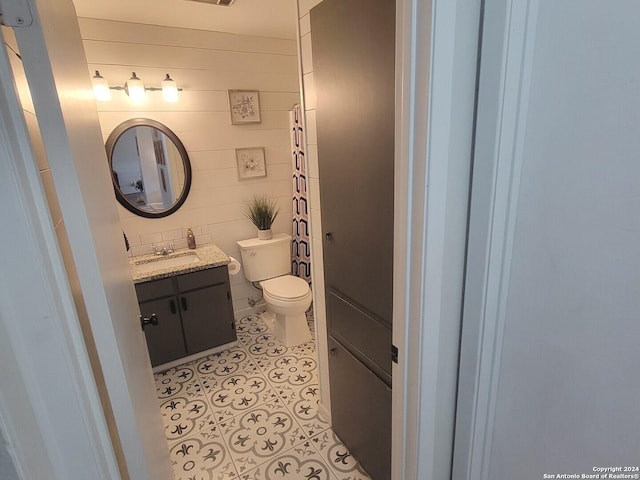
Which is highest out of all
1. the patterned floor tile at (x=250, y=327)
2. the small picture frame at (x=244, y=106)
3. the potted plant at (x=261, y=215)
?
the small picture frame at (x=244, y=106)

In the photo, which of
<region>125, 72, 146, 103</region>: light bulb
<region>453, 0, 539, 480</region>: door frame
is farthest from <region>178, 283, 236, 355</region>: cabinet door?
<region>453, 0, 539, 480</region>: door frame

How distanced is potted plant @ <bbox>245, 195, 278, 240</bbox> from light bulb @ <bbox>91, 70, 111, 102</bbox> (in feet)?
4.09

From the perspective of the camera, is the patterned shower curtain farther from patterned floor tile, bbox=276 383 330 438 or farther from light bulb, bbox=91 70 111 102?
light bulb, bbox=91 70 111 102

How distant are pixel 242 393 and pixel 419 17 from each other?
2.22 metres

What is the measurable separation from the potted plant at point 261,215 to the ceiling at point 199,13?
4.29 ft

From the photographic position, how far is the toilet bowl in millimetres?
2449

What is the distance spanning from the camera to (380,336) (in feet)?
4.15

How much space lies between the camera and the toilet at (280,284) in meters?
2.47

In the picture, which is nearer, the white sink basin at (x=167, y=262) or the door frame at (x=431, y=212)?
the door frame at (x=431, y=212)

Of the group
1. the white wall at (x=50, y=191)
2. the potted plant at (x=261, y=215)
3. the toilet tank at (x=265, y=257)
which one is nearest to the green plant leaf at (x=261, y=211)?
the potted plant at (x=261, y=215)

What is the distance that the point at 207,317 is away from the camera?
248 cm

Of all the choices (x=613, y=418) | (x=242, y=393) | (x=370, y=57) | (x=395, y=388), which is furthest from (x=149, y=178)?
(x=613, y=418)

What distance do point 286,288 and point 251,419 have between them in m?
0.92

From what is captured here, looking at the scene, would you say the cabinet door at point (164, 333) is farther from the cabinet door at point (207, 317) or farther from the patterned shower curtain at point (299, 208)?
the patterned shower curtain at point (299, 208)
